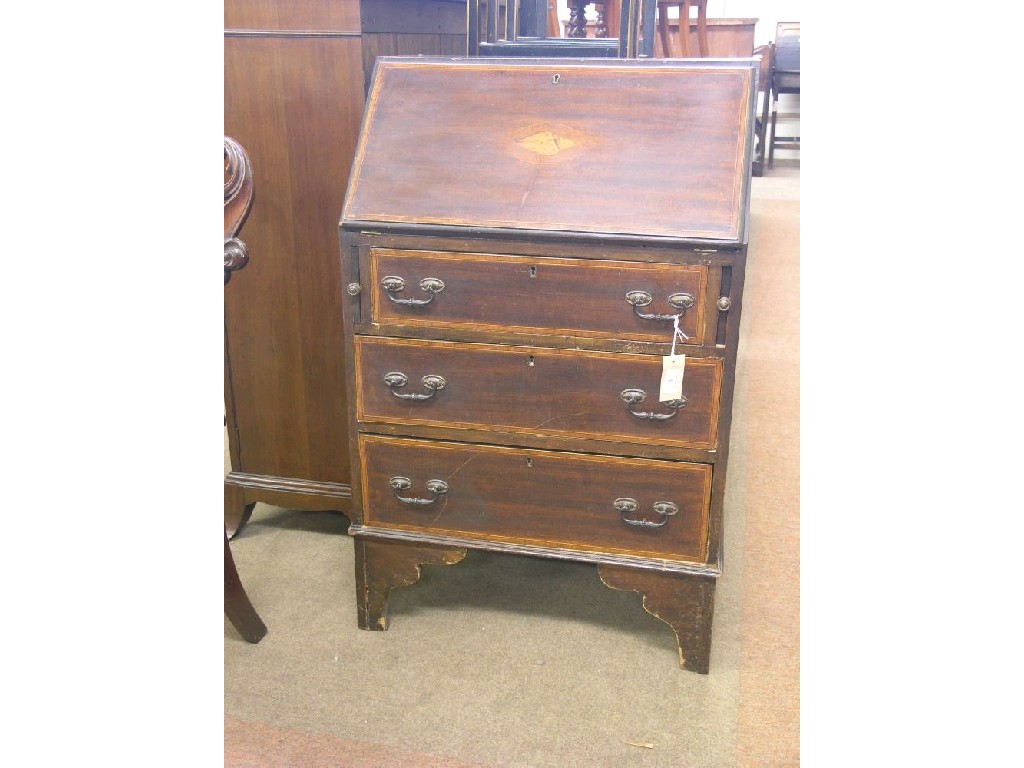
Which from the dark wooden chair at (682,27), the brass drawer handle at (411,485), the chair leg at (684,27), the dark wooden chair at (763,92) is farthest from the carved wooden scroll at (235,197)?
the dark wooden chair at (763,92)

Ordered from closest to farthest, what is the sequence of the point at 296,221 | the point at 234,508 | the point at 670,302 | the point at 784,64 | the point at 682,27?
the point at 670,302 < the point at 296,221 < the point at 234,508 < the point at 682,27 < the point at 784,64

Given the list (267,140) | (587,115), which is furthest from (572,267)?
(267,140)

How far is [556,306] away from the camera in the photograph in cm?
166

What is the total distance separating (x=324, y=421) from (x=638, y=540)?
2.94ft

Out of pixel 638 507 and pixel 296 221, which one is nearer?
pixel 638 507

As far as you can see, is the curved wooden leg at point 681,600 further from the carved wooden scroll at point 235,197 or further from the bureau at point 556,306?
the carved wooden scroll at point 235,197

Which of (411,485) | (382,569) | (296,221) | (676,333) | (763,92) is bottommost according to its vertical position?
(382,569)

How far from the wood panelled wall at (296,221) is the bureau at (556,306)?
0.26 metres

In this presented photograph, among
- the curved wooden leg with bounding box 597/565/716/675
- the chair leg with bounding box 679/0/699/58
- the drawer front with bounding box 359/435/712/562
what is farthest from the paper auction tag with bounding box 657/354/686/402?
the chair leg with bounding box 679/0/699/58

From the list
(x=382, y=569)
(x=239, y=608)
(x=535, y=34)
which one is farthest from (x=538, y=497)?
(x=535, y=34)

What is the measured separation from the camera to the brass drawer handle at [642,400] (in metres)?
1.67

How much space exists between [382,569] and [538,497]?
1.32ft

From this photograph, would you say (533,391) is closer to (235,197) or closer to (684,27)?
(235,197)

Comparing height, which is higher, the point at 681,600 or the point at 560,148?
the point at 560,148
